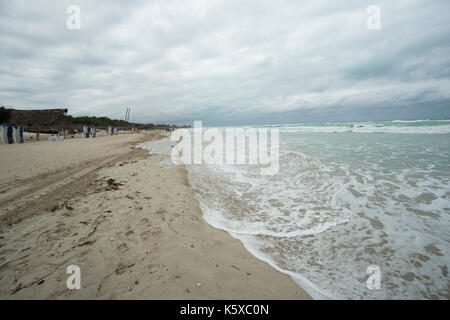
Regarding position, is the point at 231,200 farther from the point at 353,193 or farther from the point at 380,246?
the point at 353,193

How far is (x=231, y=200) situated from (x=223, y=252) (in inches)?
79.6

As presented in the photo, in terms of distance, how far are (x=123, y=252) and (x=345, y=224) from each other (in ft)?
11.8

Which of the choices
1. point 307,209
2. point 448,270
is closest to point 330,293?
point 448,270

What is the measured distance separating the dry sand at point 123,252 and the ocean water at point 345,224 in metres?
0.45

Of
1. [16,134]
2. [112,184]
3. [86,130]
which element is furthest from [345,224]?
[86,130]

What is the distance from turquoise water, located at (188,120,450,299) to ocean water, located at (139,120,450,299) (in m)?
0.01

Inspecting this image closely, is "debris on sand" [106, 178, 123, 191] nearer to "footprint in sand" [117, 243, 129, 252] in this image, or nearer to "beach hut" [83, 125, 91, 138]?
"footprint in sand" [117, 243, 129, 252]

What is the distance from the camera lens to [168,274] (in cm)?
189

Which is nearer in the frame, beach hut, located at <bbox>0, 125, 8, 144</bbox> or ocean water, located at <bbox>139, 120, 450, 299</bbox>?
ocean water, located at <bbox>139, 120, 450, 299</bbox>

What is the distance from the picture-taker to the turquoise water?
6.86ft
